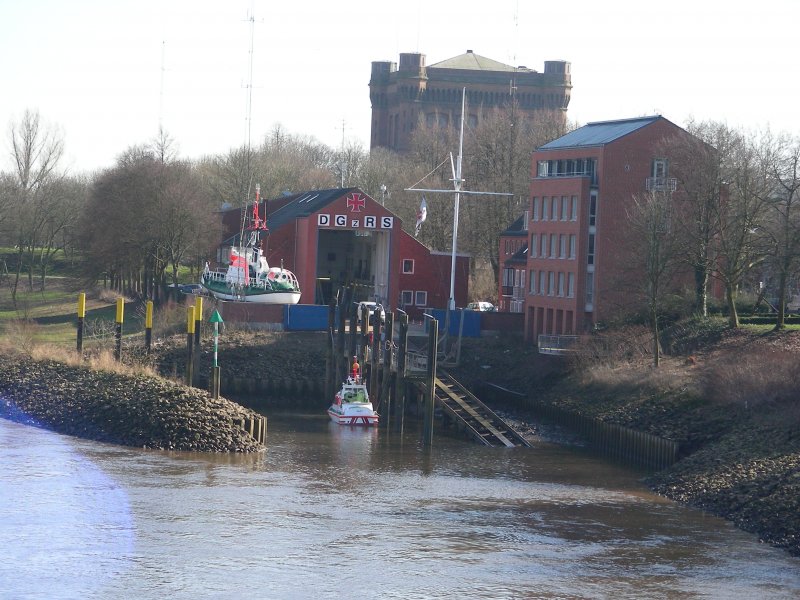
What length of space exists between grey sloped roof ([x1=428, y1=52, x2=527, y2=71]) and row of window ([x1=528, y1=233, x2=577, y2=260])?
7648cm

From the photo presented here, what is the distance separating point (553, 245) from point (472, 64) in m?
81.6

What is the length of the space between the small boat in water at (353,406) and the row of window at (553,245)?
17.3 meters

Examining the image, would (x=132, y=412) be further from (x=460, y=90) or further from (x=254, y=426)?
(x=460, y=90)

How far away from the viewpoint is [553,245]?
70.5 meters

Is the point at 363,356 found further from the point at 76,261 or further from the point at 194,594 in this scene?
the point at 76,261

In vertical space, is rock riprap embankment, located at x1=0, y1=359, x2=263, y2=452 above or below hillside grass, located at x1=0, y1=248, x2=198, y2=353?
below

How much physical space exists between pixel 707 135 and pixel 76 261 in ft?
211

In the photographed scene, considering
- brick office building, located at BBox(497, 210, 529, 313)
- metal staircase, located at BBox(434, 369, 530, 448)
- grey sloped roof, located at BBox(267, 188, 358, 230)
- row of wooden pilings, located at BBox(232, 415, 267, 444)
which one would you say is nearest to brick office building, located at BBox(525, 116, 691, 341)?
brick office building, located at BBox(497, 210, 529, 313)

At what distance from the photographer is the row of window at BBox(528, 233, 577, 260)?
68.6m

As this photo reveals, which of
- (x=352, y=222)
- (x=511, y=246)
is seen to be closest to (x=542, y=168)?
(x=511, y=246)

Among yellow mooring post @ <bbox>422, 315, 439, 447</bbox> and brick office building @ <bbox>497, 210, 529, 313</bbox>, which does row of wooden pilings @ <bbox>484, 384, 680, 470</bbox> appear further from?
brick office building @ <bbox>497, 210, 529, 313</bbox>

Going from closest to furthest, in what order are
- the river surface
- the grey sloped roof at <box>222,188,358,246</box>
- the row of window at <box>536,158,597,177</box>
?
the river surface
the row of window at <box>536,158,597,177</box>
the grey sloped roof at <box>222,188,358,246</box>

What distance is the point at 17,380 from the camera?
55219 millimetres

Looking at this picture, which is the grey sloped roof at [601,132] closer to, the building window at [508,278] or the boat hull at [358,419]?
the building window at [508,278]
